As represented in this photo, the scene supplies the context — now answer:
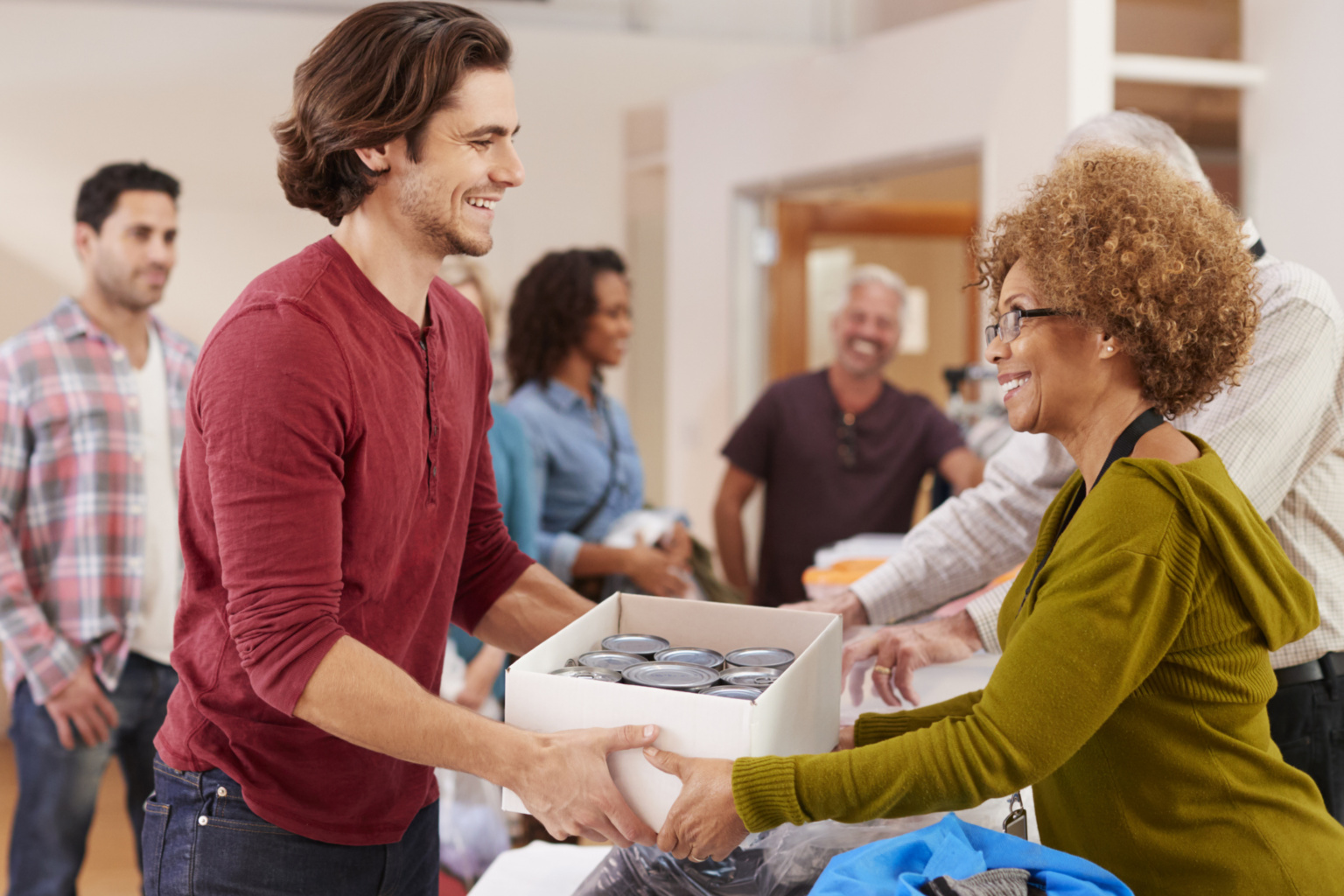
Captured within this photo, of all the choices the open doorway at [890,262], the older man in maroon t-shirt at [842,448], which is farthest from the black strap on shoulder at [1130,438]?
the open doorway at [890,262]

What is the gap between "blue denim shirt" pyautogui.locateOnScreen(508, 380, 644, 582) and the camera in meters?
3.06

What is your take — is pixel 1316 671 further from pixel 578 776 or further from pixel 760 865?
pixel 578 776

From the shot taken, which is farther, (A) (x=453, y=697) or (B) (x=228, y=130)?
(B) (x=228, y=130)

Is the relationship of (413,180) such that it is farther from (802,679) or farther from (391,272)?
(802,679)

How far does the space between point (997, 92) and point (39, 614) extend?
3282 mm

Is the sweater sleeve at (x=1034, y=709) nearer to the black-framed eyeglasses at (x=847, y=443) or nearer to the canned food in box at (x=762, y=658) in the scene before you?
the canned food in box at (x=762, y=658)

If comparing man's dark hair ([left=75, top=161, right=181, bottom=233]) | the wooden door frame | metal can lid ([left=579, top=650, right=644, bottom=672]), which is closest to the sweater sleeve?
metal can lid ([left=579, top=650, right=644, bottom=672])

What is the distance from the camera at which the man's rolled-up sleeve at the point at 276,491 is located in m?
1.12

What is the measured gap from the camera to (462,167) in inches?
51.0

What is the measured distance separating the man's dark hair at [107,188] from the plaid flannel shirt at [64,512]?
32cm

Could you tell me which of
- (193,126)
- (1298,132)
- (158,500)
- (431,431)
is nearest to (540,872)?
(431,431)

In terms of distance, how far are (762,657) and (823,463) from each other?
259cm

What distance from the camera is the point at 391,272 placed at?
4.34 ft

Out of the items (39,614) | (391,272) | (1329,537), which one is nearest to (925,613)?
(1329,537)
